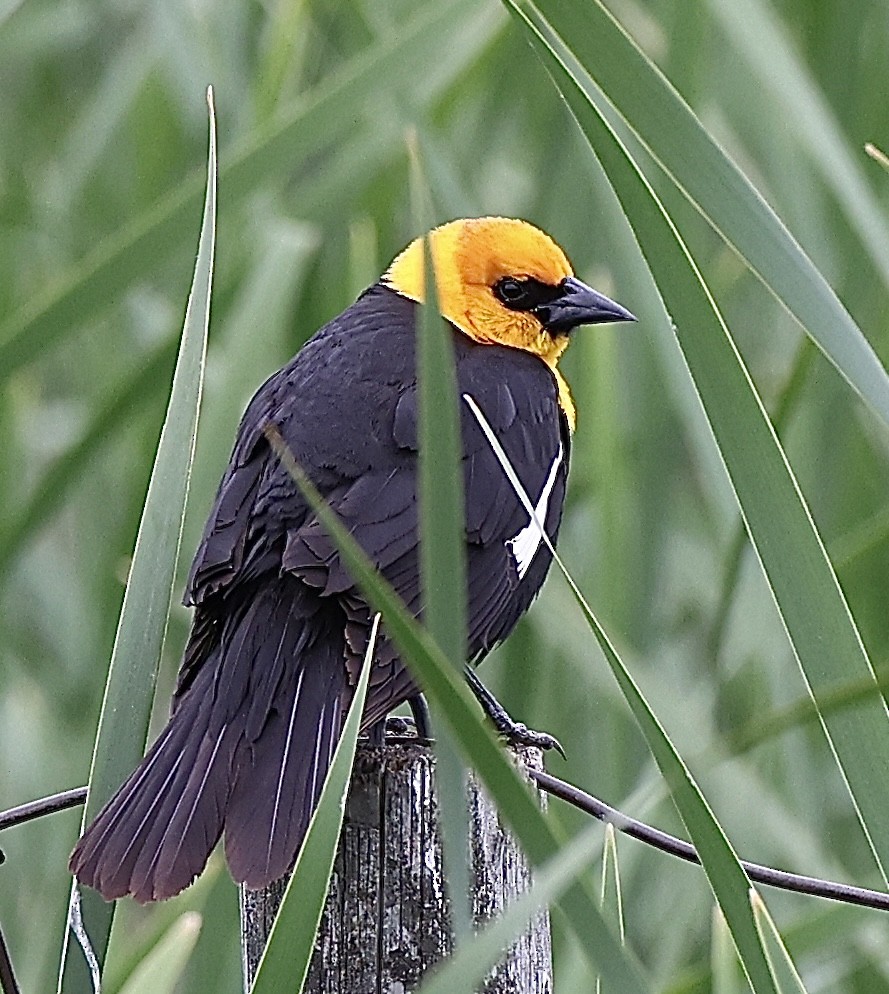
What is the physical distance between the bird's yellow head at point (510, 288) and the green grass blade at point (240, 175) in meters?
0.33

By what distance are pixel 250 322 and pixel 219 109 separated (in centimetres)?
46

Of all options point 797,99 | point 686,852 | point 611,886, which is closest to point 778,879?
point 686,852

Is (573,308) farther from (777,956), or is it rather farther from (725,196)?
(777,956)

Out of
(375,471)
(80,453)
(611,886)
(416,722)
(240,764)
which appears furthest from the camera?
(80,453)

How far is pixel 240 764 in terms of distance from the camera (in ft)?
4.04

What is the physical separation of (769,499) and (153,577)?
366 mm

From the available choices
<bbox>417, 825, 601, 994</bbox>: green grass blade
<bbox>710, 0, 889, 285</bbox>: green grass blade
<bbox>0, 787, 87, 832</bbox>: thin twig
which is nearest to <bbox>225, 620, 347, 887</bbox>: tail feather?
<bbox>0, 787, 87, 832</bbox>: thin twig

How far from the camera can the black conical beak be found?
1.95 metres

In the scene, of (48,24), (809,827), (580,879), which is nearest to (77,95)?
(48,24)

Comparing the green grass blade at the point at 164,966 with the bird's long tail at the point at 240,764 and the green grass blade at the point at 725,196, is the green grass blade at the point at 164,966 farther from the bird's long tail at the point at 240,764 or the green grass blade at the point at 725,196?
the green grass blade at the point at 725,196


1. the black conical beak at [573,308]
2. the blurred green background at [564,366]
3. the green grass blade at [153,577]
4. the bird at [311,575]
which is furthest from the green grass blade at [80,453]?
the green grass blade at [153,577]

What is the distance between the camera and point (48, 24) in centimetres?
237

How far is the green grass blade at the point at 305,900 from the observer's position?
2.48ft

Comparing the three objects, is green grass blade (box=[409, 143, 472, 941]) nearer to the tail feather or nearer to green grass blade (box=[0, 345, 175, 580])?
the tail feather
